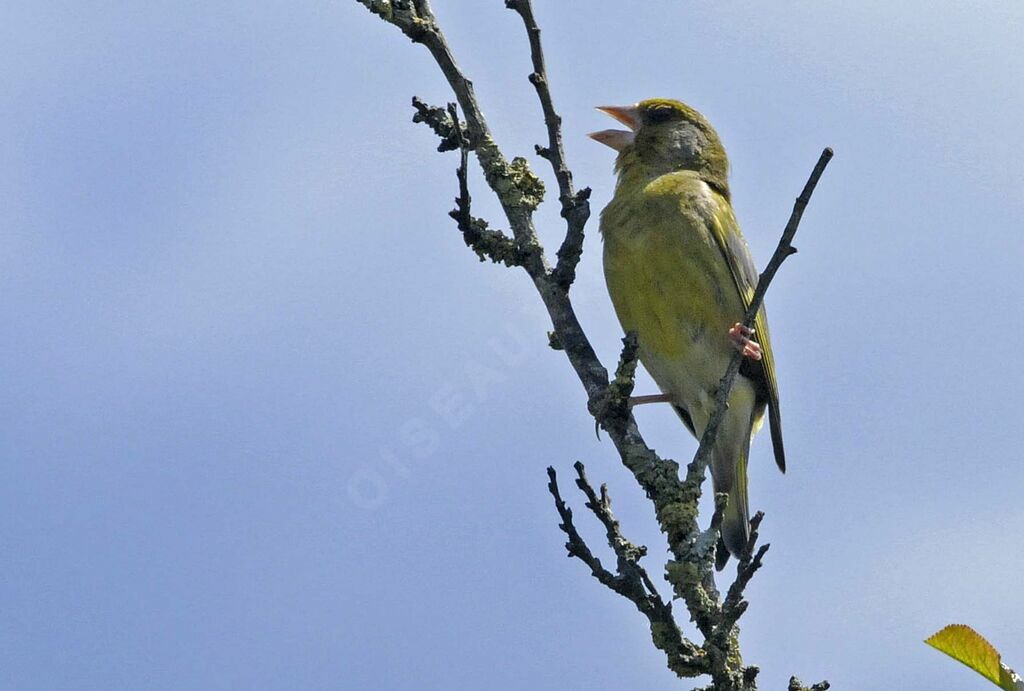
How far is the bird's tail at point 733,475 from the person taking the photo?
5.18 meters

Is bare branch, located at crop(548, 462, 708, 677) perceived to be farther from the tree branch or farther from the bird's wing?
the bird's wing

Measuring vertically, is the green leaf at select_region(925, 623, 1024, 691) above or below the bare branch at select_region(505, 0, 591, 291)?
below

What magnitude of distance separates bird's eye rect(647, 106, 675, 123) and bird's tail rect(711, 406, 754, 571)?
70.2 inches

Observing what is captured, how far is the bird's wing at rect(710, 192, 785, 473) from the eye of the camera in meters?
5.54

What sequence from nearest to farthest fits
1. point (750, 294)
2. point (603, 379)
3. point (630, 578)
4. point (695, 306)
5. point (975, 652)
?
point (975, 652), point (630, 578), point (603, 379), point (695, 306), point (750, 294)

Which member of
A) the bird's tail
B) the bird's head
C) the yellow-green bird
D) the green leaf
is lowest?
the green leaf

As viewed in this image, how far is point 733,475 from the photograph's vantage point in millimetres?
5371

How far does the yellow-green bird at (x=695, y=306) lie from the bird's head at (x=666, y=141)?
311 millimetres

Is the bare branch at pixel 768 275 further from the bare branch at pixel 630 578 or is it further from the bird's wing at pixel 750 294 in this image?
the bird's wing at pixel 750 294

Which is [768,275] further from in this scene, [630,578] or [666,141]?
[666,141]

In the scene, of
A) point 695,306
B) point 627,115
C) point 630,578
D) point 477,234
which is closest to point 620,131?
point 627,115

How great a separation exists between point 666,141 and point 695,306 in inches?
54.1

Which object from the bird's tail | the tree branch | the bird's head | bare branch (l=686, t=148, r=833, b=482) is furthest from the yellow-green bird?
bare branch (l=686, t=148, r=833, b=482)

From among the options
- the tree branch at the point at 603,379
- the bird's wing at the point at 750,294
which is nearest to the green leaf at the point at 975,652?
the tree branch at the point at 603,379
